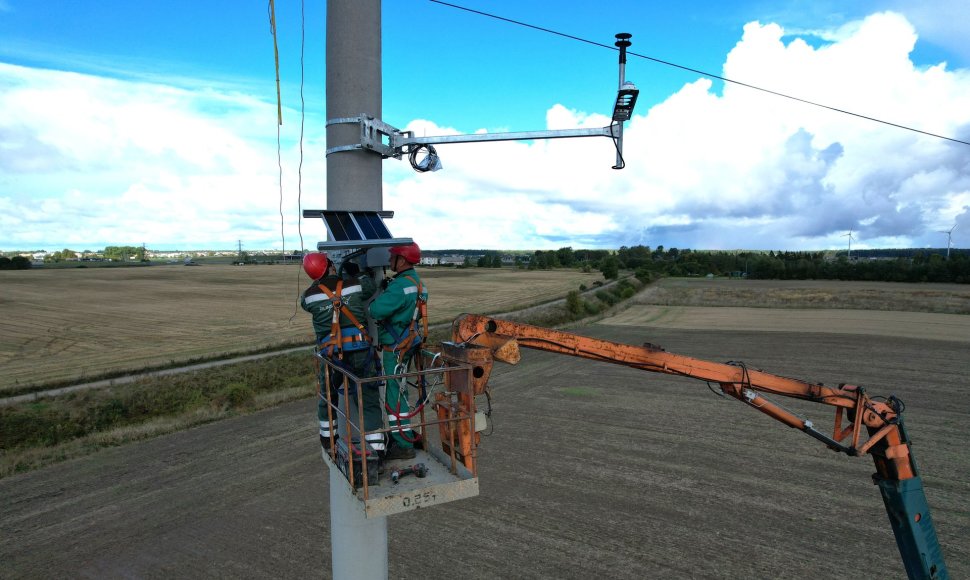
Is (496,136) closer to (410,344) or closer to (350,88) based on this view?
(350,88)

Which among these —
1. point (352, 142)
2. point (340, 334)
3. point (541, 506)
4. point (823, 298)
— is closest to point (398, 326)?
point (340, 334)

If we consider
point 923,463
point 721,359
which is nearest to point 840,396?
point 923,463

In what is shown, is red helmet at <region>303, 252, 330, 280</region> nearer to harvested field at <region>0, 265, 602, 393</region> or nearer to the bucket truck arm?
the bucket truck arm

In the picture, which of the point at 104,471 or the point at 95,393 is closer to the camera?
the point at 104,471

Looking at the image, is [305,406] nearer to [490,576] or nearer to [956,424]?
[490,576]

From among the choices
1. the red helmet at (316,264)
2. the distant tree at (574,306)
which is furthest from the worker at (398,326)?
the distant tree at (574,306)

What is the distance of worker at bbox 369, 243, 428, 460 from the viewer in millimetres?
5285

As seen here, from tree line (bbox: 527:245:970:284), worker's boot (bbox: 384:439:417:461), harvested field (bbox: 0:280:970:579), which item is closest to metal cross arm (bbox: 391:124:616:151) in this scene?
worker's boot (bbox: 384:439:417:461)

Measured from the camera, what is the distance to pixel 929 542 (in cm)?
643

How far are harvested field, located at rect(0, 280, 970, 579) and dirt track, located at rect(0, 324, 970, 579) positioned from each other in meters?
0.04

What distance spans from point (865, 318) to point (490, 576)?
147 feet

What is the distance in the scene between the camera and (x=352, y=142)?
536 centimetres

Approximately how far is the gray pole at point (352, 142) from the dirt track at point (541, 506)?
4.04 meters

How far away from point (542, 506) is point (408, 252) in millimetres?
7543
